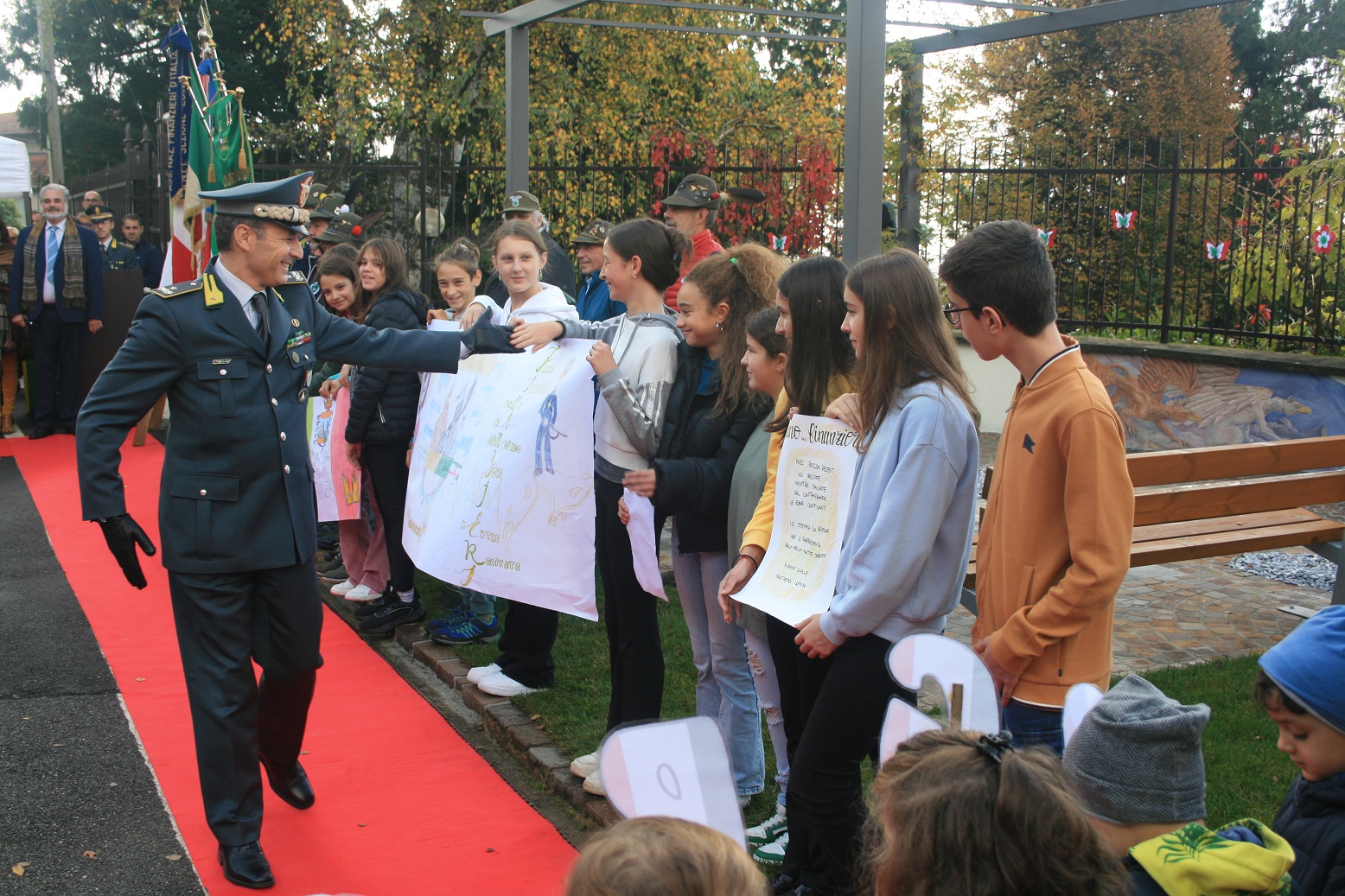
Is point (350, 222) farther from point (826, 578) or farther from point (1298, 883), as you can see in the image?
point (1298, 883)

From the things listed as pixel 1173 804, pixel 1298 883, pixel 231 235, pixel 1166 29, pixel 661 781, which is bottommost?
pixel 1298 883

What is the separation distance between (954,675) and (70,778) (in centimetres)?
393

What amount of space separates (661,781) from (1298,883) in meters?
1.22

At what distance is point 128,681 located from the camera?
560 centimetres

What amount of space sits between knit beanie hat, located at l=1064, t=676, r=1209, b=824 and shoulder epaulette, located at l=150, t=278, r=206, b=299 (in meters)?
3.05

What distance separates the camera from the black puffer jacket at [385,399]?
19.6 ft

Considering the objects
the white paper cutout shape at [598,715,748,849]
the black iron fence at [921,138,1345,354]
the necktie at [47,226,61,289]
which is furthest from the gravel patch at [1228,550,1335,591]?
the necktie at [47,226,61,289]

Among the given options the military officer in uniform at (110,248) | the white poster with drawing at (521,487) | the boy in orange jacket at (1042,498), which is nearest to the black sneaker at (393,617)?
the white poster with drawing at (521,487)

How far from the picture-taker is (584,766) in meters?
4.25

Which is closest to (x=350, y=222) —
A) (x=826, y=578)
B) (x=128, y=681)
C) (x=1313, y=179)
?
(x=128, y=681)

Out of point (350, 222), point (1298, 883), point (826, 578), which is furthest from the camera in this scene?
point (350, 222)

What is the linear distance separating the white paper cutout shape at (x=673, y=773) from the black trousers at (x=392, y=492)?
454 centimetres

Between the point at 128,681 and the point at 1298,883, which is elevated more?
the point at 1298,883

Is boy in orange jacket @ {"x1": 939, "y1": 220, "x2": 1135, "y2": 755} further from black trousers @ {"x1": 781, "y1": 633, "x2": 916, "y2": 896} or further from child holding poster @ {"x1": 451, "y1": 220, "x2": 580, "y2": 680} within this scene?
child holding poster @ {"x1": 451, "y1": 220, "x2": 580, "y2": 680}
